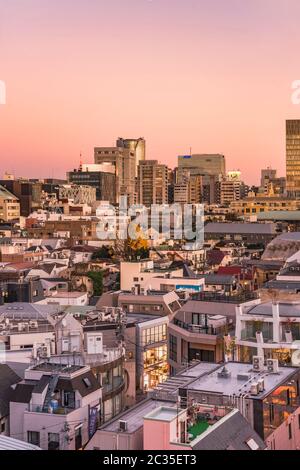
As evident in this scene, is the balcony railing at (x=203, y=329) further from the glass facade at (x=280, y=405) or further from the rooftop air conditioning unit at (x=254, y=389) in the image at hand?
the rooftop air conditioning unit at (x=254, y=389)

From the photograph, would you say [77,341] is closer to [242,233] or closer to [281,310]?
[281,310]

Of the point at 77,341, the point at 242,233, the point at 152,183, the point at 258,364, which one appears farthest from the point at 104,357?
the point at 152,183

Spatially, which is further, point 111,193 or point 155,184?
point 155,184

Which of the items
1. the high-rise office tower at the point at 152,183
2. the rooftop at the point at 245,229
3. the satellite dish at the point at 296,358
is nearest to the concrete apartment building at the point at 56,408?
the satellite dish at the point at 296,358
